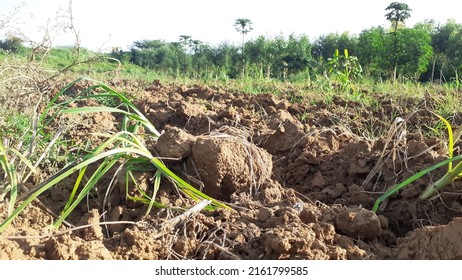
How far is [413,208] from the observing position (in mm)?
2195

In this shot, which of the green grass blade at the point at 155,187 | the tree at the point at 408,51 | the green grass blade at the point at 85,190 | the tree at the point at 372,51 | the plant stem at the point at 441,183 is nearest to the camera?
the green grass blade at the point at 85,190

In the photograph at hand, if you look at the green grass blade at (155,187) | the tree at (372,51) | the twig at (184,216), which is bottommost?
the twig at (184,216)

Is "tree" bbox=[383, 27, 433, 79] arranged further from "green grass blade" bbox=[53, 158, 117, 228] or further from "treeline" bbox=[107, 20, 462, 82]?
"green grass blade" bbox=[53, 158, 117, 228]

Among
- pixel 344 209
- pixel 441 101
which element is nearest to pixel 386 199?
pixel 344 209

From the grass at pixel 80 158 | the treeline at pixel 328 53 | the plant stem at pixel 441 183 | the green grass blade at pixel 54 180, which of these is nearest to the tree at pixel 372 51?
the treeline at pixel 328 53

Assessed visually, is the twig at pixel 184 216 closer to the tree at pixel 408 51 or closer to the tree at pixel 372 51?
the tree at pixel 372 51

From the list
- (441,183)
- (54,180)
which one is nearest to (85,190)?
(54,180)

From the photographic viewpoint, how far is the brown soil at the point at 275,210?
1756 mm

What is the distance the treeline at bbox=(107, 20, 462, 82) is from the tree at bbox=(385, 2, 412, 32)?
2.14 ft

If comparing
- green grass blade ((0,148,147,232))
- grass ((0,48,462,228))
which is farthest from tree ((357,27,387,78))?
green grass blade ((0,148,147,232))

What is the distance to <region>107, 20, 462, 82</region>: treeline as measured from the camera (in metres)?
18.1

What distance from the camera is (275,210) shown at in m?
2.03

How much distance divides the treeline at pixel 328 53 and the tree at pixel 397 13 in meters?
0.65

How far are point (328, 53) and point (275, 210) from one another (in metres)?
24.3
